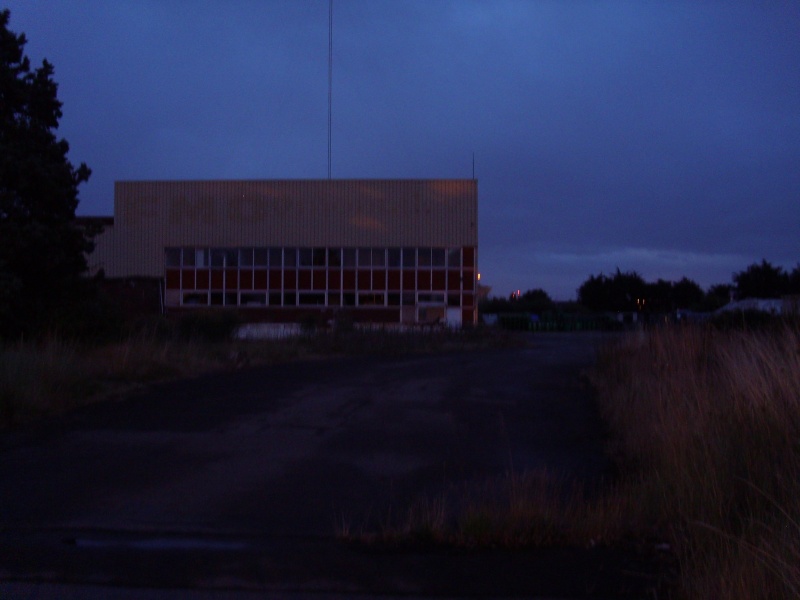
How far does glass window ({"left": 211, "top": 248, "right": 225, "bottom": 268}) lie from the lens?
40.2 m

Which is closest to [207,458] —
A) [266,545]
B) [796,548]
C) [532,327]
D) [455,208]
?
[266,545]

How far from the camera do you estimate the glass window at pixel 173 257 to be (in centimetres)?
4056

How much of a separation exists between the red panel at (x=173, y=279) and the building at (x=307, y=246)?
0.16ft

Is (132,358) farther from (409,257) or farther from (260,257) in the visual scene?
(409,257)

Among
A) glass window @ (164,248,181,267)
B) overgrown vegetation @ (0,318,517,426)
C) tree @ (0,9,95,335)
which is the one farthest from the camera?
→ glass window @ (164,248,181,267)

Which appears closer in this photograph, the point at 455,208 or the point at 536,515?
the point at 536,515

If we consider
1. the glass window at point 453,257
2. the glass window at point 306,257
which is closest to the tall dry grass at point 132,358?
the glass window at point 453,257

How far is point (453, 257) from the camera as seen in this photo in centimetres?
3941

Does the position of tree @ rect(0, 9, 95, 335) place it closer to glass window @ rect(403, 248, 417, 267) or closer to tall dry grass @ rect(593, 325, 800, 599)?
tall dry grass @ rect(593, 325, 800, 599)

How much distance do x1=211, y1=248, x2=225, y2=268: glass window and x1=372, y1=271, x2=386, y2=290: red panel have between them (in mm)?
7441

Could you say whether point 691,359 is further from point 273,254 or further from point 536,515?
point 273,254

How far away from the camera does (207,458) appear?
987 cm

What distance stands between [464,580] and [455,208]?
34.2 metres

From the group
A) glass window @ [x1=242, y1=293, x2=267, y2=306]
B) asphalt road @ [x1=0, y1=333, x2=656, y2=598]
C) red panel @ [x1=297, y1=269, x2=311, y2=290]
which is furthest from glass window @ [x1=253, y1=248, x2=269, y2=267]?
asphalt road @ [x1=0, y1=333, x2=656, y2=598]
